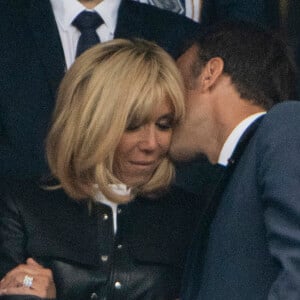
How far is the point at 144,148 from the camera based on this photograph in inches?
163

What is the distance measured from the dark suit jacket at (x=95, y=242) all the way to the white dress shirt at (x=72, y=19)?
26.2 inches

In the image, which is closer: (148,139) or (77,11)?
(148,139)

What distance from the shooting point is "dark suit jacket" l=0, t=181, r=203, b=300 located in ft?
13.6

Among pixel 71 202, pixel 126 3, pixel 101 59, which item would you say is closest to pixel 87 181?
pixel 71 202

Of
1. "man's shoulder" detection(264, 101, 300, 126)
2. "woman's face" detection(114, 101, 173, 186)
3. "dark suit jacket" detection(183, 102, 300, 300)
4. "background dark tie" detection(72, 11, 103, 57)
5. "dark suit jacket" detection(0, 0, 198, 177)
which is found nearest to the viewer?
"dark suit jacket" detection(183, 102, 300, 300)

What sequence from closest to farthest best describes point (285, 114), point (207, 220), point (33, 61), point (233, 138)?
point (285, 114) < point (207, 220) < point (233, 138) < point (33, 61)

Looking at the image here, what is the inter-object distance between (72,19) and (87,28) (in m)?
0.06

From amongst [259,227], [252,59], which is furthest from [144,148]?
[259,227]

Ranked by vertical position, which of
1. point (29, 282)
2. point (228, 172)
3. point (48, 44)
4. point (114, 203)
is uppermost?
point (48, 44)

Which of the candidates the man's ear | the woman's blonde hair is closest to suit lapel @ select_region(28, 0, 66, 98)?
the woman's blonde hair

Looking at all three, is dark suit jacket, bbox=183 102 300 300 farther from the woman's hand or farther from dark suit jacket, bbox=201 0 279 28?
dark suit jacket, bbox=201 0 279 28

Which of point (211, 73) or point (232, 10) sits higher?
point (211, 73)

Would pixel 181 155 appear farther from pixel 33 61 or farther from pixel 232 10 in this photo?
pixel 232 10

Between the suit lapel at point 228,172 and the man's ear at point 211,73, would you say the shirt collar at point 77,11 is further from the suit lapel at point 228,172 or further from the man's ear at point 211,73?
the suit lapel at point 228,172
